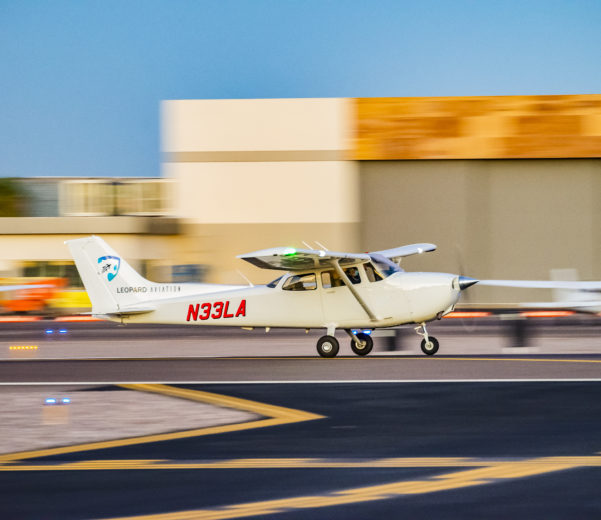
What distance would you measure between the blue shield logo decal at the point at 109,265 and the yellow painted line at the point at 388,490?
42.0ft

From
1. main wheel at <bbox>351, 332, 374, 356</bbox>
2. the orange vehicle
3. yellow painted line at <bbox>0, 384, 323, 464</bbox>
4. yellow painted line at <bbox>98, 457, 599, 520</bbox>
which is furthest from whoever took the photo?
the orange vehicle

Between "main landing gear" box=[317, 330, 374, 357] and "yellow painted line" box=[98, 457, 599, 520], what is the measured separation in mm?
10686

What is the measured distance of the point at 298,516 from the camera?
685cm

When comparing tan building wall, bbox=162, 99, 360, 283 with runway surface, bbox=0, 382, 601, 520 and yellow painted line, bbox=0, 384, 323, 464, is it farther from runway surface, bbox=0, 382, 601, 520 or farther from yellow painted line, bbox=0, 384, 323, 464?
runway surface, bbox=0, 382, 601, 520

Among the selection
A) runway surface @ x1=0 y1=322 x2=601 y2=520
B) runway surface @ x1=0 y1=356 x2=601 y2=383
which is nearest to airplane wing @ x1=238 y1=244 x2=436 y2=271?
runway surface @ x1=0 y1=356 x2=601 y2=383

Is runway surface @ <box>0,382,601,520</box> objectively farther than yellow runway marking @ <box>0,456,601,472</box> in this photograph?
No

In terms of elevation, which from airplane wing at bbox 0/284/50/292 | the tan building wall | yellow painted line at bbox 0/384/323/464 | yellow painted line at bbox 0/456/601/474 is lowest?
yellow painted line at bbox 0/384/323/464

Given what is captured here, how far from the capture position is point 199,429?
35.4 ft

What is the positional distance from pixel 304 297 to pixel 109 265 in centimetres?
377

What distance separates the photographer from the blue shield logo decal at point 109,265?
20.2 metres

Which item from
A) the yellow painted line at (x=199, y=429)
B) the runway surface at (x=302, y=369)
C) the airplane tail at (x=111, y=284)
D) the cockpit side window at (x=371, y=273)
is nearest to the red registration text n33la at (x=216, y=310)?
the runway surface at (x=302, y=369)

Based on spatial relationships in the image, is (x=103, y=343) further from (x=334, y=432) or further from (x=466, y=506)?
(x=466, y=506)

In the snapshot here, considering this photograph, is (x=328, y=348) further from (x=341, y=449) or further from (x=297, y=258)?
(x=341, y=449)

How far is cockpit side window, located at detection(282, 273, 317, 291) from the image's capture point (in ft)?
65.2
